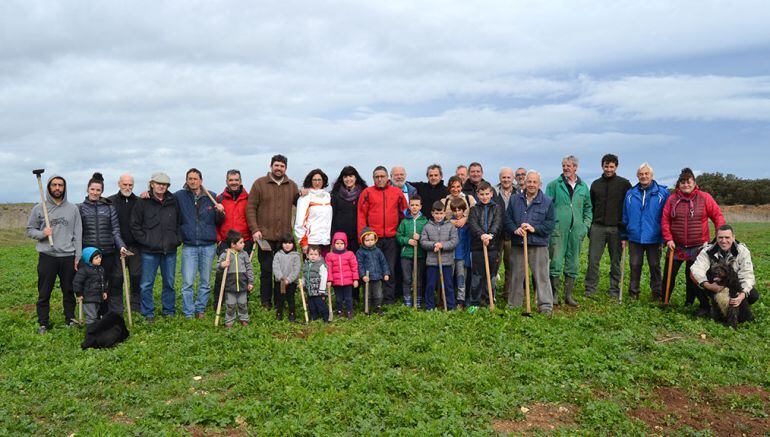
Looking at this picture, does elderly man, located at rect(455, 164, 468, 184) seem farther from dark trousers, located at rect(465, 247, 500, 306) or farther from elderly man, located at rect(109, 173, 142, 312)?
elderly man, located at rect(109, 173, 142, 312)

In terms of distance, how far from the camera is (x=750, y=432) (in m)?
6.06

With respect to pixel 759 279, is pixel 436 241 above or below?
above

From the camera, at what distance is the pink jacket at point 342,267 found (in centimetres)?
1002

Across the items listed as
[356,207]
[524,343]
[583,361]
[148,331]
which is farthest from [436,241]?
[148,331]

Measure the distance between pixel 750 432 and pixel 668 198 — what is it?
5.57m

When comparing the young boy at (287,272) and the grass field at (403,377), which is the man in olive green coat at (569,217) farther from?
the young boy at (287,272)

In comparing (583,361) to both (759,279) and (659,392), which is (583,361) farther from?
(759,279)

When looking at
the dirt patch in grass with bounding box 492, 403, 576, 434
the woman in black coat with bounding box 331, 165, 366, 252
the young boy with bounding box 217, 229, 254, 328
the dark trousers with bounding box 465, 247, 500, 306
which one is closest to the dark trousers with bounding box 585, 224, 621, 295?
the dark trousers with bounding box 465, 247, 500, 306

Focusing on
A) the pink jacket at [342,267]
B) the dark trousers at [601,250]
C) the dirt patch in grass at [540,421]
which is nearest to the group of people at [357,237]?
the pink jacket at [342,267]

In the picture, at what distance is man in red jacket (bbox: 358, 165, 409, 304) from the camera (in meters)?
10.3

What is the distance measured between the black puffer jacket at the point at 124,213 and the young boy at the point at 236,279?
1875mm

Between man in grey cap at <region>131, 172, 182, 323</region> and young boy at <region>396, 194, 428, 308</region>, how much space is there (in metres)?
4.02

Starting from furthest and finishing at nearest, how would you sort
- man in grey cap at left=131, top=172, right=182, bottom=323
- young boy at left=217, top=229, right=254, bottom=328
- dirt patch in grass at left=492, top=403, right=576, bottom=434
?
man in grey cap at left=131, top=172, right=182, bottom=323 → young boy at left=217, top=229, right=254, bottom=328 → dirt patch in grass at left=492, top=403, right=576, bottom=434

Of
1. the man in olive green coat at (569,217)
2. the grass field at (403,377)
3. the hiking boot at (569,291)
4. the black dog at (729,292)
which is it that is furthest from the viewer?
the hiking boot at (569,291)
